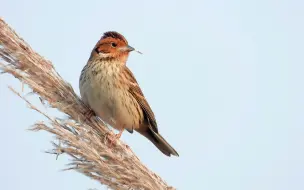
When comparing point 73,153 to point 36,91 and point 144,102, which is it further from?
point 144,102

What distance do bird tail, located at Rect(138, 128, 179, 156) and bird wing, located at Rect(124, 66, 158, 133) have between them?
0.07 meters

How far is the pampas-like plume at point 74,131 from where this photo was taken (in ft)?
7.66

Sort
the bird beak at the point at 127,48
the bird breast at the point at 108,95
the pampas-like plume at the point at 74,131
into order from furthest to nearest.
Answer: the bird beak at the point at 127,48
the bird breast at the point at 108,95
the pampas-like plume at the point at 74,131

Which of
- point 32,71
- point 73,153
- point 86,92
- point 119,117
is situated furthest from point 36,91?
point 119,117

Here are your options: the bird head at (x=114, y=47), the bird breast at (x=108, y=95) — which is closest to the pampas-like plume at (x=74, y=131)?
the bird breast at (x=108, y=95)

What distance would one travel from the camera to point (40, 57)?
9.77 feet

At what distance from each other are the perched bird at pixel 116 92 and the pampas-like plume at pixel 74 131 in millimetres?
1009

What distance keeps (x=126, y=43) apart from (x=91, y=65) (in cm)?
44

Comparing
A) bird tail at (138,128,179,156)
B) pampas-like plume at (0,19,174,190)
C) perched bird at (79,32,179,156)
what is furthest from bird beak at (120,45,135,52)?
pampas-like plume at (0,19,174,190)

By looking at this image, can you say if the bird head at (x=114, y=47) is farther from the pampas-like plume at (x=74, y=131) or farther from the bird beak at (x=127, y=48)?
the pampas-like plume at (x=74, y=131)

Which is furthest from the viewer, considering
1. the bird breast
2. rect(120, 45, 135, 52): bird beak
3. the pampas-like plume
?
rect(120, 45, 135, 52): bird beak

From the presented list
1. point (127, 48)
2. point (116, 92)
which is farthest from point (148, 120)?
point (127, 48)

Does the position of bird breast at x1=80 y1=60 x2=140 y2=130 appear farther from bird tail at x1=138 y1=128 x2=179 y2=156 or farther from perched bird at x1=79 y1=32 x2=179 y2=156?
bird tail at x1=138 y1=128 x2=179 y2=156

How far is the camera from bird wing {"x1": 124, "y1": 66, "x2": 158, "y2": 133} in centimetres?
466
